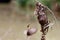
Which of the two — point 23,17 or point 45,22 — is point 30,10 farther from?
point 45,22

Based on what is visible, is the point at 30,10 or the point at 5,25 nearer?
the point at 5,25

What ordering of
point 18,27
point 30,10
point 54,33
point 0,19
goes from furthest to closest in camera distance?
point 30,10
point 0,19
point 18,27
point 54,33

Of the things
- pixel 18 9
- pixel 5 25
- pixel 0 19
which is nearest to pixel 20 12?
pixel 18 9

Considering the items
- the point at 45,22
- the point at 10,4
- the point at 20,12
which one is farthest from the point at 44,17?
the point at 10,4

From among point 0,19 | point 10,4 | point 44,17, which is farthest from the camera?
point 10,4

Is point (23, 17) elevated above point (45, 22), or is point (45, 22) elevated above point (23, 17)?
point (45, 22)

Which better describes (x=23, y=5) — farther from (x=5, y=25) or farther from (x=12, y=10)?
(x=5, y=25)

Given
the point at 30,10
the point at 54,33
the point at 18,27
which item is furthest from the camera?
the point at 30,10

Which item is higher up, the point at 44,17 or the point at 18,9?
the point at 44,17

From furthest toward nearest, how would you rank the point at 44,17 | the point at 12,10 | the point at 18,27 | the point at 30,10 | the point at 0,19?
the point at 12,10
the point at 30,10
the point at 0,19
the point at 18,27
the point at 44,17
